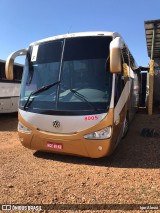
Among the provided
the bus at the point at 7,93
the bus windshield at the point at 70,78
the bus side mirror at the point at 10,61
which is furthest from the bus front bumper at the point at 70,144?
the bus at the point at 7,93

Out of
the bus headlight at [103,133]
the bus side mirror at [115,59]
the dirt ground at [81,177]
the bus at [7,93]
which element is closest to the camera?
the dirt ground at [81,177]

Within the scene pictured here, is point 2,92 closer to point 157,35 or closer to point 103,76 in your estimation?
point 103,76

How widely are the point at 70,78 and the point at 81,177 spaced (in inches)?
81.3

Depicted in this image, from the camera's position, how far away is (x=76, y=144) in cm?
546

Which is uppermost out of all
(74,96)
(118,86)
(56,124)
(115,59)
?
(115,59)

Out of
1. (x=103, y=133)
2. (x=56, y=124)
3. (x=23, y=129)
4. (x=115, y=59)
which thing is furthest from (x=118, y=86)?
(x=23, y=129)

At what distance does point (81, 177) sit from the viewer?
4.98 metres

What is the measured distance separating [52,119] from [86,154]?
100 centimetres

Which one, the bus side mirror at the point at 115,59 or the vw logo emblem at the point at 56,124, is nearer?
the bus side mirror at the point at 115,59

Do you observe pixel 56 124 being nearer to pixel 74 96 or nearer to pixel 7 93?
pixel 74 96

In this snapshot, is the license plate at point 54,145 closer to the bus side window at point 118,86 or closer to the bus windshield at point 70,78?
the bus windshield at point 70,78

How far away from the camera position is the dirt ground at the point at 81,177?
4.15m

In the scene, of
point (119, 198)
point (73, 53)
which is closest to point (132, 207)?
point (119, 198)

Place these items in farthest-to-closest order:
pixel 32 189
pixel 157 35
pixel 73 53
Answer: pixel 157 35
pixel 73 53
pixel 32 189
